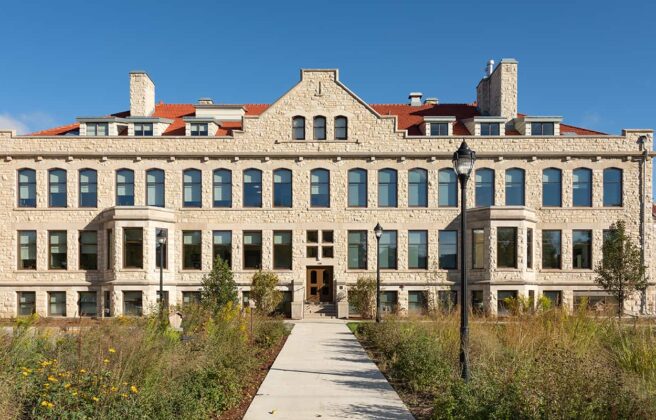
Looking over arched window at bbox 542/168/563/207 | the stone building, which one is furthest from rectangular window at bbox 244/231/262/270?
arched window at bbox 542/168/563/207

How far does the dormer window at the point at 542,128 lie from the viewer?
3256 centimetres

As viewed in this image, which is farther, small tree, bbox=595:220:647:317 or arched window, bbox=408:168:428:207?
arched window, bbox=408:168:428:207

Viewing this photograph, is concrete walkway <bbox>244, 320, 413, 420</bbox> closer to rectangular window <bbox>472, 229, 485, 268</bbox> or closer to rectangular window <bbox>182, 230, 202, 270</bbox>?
rectangular window <bbox>472, 229, 485, 268</bbox>

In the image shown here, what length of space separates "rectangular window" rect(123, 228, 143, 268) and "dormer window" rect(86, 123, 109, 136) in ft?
22.5

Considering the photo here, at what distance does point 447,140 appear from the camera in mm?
31734

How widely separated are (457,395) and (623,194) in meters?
28.0

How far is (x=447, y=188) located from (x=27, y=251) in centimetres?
2487

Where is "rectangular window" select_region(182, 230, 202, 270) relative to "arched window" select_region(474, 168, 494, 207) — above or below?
below

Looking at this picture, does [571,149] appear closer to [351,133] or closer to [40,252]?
[351,133]

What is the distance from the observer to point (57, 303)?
31.2m

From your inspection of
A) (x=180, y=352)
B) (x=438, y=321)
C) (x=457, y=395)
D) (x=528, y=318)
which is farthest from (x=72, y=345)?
(x=528, y=318)

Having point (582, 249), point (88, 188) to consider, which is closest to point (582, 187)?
point (582, 249)

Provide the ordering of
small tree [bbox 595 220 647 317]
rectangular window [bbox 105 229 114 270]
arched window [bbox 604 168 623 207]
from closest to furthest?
small tree [bbox 595 220 647 317]
rectangular window [bbox 105 229 114 270]
arched window [bbox 604 168 623 207]

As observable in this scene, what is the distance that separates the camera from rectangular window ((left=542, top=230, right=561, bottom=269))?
31.5 meters
